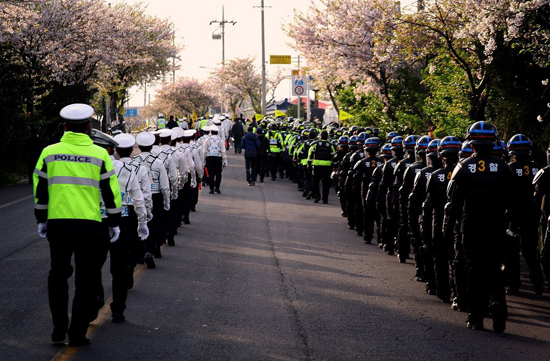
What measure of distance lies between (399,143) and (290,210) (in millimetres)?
7273

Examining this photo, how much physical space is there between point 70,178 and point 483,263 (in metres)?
4.23

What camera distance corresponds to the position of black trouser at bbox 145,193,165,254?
440 inches

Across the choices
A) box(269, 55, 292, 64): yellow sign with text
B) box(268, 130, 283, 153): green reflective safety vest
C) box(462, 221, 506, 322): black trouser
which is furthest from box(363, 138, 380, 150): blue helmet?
box(269, 55, 292, 64): yellow sign with text

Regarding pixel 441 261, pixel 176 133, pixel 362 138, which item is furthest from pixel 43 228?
pixel 362 138

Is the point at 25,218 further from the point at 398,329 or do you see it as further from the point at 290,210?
the point at 398,329

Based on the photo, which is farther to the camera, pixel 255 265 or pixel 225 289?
pixel 255 265

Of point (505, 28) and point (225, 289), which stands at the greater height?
point (505, 28)

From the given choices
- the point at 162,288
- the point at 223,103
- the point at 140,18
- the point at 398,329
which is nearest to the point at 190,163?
the point at 162,288

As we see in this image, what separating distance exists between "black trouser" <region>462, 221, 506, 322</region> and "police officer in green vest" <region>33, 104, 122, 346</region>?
3712mm

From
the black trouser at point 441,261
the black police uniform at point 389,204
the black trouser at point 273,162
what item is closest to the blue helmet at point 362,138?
the black police uniform at point 389,204

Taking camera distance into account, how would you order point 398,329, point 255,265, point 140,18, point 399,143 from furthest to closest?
point 140,18, point 399,143, point 255,265, point 398,329

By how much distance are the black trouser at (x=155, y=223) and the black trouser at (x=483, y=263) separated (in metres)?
4.92

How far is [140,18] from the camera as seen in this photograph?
48.6 meters

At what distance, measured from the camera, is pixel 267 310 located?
8.57 metres
